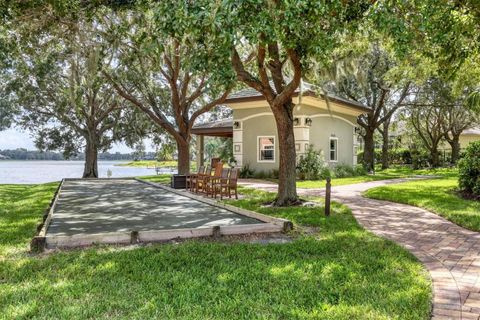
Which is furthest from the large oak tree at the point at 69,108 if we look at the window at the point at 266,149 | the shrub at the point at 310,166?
the shrub at the point at 310,166

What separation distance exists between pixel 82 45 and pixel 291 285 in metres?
12.0

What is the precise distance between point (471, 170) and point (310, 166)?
329 inches

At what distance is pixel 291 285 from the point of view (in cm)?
434

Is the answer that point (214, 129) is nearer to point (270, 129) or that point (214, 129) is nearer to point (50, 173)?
point (270, 129)

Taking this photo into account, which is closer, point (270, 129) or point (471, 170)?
point (471, 170)

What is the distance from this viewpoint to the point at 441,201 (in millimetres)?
10844

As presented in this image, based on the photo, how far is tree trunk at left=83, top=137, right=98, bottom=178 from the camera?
25919mm

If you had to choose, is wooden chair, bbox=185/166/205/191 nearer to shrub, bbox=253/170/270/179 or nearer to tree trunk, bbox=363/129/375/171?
shrub, bbox=253/170/270/179

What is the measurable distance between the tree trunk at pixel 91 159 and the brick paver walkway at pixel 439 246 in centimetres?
1919

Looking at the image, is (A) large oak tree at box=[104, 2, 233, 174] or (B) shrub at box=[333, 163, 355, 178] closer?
(A) large oak tree at box=[104, 2, 233, 174]

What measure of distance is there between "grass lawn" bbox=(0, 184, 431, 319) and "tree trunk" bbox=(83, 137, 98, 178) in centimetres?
2035

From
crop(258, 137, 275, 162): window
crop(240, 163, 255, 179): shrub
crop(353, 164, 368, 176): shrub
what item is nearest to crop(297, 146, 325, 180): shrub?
crop(258, 137, 275, 162): window

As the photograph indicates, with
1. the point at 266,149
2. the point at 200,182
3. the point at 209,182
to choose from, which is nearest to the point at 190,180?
the point at 200,182

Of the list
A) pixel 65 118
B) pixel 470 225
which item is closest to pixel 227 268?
pixel 470 225
